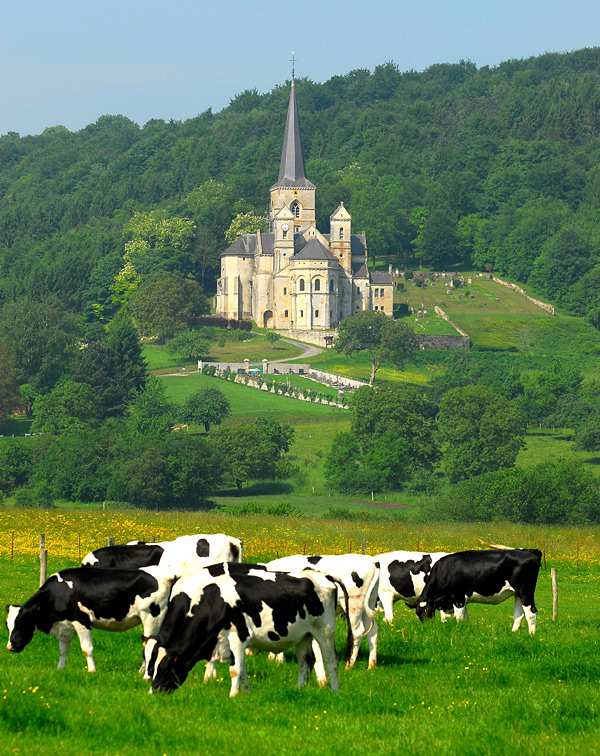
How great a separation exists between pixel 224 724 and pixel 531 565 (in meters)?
8.56

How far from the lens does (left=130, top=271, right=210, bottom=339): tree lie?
419 feet

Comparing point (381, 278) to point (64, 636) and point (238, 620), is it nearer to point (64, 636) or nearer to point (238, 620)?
point (64, 636)

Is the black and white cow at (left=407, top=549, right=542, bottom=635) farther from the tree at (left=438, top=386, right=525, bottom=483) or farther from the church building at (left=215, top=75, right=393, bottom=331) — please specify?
the church building at (left=215, top=75, right=393, bottom=331)

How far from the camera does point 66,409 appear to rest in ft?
315

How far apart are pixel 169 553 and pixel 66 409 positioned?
76325 mm

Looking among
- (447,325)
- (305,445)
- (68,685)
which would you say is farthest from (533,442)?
(68,685)

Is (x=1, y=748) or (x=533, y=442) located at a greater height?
(x=1, y=748)

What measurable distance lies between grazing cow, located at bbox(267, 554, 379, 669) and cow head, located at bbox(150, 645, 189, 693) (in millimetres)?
2925

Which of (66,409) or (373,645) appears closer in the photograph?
(373,645)

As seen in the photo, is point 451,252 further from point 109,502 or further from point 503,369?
point 109,502

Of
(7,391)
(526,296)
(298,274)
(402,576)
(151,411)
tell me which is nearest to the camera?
(402,576)

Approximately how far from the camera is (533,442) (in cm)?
9338

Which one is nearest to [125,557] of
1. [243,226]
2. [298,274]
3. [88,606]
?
[88,606]

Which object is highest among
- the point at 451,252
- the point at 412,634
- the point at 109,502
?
the point at 451,252
